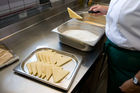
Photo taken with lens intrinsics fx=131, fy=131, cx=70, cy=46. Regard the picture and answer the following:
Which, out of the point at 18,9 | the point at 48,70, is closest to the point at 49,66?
the point at 48,70

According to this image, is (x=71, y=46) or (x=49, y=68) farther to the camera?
(x=71, y=46)

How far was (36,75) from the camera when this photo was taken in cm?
53

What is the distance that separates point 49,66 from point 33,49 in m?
0.20

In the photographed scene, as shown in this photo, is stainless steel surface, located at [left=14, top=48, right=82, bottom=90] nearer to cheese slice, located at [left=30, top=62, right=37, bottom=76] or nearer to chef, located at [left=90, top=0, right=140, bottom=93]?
cheese slice, located at [left=30, top=62, right=37, bottom=76]

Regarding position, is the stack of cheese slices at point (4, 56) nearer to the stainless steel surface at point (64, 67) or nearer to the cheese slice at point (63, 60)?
the stainless steel surface at point (64, 67)

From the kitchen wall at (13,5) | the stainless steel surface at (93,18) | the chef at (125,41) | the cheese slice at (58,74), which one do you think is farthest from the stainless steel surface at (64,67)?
the stainless steel surface at (93,18)

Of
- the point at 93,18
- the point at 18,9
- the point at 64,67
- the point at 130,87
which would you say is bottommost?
the point at 130,87

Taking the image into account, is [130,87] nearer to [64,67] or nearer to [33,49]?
[64,67]

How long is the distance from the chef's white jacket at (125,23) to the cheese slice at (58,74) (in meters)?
0.30

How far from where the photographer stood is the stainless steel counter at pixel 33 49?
50 cm

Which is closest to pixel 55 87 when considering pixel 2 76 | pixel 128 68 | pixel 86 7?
pixel 2 76

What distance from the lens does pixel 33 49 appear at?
708 mm

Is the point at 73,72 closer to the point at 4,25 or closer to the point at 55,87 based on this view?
the point at 55,87

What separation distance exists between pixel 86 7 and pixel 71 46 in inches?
29.5
